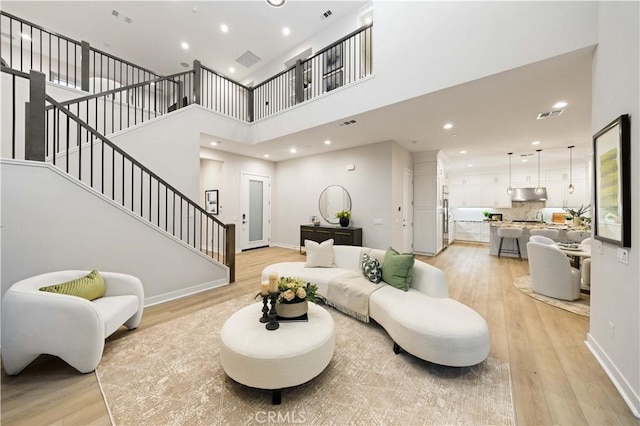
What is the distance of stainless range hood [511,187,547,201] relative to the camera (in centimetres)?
797

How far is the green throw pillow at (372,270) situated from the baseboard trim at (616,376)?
1.97m

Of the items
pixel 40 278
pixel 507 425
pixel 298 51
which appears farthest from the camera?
pixel 298 51

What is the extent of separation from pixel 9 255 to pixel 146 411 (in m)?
2.18

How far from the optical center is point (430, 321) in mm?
1996

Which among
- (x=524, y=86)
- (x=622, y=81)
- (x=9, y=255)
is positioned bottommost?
(x=9, y=255)

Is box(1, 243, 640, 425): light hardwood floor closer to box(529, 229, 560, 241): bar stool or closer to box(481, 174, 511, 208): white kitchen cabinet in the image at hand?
box(529, 229, 560, 241): bar stool

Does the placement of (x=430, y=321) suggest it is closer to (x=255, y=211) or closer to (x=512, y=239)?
(x=255, y=211)

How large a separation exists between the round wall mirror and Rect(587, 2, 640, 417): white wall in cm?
458

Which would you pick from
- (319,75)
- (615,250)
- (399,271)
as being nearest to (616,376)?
(615,250)

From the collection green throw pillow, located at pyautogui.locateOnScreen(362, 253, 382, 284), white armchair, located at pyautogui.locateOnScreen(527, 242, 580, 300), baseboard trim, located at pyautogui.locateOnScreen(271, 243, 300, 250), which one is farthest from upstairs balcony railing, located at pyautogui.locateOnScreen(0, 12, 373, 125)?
white armchair, located at pyautogui.locateOnScreen(527, 242, 580, 300)

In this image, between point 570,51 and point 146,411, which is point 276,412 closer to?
point 146,411

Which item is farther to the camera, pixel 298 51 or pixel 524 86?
pixel 298 51

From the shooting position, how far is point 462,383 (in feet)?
6.05

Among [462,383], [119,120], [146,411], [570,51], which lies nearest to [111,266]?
[146,411]
